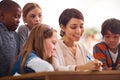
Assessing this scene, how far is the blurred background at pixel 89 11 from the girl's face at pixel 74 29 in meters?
0.57

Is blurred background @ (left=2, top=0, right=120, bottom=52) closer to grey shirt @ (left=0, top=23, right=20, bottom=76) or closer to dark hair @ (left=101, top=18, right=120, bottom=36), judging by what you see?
dark hair @ (left=101, top=18, right=120, bottom=36)

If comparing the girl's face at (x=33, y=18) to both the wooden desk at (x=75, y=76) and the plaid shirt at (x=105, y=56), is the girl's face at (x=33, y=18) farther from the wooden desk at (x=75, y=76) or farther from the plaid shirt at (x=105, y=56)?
the wooden desk at (x=75, y=76)

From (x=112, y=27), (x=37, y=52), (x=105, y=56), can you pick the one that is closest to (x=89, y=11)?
(x=112, y=27)

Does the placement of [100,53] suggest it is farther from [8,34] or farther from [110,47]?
[8,34]

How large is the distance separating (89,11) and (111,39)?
0.62 m

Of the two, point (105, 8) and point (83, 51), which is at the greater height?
point (105, 8)

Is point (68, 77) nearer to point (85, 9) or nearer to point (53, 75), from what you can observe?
point (53, 75)

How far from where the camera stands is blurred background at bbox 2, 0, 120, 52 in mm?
2088

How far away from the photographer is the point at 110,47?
165 cm

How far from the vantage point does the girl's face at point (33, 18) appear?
1.63 meters

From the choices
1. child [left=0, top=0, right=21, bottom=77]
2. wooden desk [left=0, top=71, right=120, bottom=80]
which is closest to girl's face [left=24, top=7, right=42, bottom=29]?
child [left=0, top=0, right=21, bottom=77]

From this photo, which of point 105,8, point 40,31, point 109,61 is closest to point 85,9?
point 105,8

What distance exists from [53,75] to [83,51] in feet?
1.94

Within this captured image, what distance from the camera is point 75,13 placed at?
149cm
